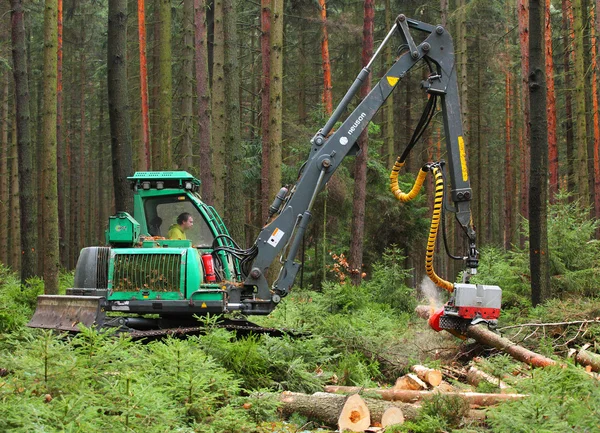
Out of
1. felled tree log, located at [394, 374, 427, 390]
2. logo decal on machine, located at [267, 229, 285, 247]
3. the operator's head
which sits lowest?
felled tree log, located at [394, 374, 427, 390]

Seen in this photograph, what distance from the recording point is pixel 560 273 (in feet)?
43.3

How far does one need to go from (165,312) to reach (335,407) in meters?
3.63

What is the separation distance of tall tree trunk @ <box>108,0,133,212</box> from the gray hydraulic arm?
6.11 metres

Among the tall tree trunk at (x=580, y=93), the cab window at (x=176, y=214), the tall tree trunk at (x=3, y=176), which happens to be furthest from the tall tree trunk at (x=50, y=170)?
the tall tree trunk at (x=580, y=93)

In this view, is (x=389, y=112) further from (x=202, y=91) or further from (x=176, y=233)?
(x=176, y=233)

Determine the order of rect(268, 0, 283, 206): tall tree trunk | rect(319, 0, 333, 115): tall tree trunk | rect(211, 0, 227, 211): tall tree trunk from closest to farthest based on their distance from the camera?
rect(268, 0, 283, 206): tall tree trunk
rect(211, 0, 227, 211): tall tree trunk
rect(319, 0, 333, 115): tall tree trunk

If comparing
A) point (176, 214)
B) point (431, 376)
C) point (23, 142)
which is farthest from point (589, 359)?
point (23, 142)

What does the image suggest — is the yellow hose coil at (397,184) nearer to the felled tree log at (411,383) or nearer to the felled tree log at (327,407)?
the felled tree log at (411,383)

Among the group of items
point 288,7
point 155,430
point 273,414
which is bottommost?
point 273,414

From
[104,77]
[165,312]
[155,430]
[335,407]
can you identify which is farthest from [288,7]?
[155,430]

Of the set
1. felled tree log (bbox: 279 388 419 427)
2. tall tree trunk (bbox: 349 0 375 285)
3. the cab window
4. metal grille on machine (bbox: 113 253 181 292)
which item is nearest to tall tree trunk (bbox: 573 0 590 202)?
tall tree trunk (bbox: 349 0 375 285)

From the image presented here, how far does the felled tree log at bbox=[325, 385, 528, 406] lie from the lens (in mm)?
6993

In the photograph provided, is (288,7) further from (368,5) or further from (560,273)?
(560,273)

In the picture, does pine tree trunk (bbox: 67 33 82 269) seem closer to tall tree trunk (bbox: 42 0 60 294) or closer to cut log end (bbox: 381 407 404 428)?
tall tree trunk (bbox: 42 0 60 294)
